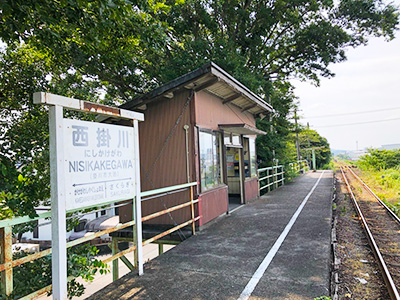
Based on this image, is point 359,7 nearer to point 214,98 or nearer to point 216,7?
point 216,7

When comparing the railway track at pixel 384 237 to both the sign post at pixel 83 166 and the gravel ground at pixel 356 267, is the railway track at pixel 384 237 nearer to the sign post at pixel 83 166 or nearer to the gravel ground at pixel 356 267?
the gravel ground at pixel 356 267

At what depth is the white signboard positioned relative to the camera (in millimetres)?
2914

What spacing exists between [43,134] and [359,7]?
17.0 m

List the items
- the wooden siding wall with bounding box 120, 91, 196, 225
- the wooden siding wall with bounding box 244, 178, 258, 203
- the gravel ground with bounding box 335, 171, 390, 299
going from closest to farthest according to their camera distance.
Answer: the gravel ground with bounding box 335, 171, 390, 299
the wooden siding wall with bounding box 120, 91, 196, 225
the wooden siding wall with bounding box 244, 178, 258, 203

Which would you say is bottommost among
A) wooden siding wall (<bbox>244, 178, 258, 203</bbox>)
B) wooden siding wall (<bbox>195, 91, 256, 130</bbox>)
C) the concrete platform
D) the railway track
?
the railway track

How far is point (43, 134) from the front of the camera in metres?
5.62

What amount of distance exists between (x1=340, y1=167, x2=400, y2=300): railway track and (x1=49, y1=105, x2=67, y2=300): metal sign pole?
3.97 meters

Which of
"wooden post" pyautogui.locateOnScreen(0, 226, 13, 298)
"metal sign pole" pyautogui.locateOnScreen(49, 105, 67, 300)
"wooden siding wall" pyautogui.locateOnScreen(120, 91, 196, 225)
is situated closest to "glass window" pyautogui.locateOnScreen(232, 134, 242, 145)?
"wooden siding wall" pyautogui.locateOnScreen(120, 91, 196, 225)

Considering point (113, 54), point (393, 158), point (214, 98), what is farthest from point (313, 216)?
point (393, 158)

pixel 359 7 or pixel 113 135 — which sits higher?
A: pixel 359 7

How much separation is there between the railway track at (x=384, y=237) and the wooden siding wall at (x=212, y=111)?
4.56 meters

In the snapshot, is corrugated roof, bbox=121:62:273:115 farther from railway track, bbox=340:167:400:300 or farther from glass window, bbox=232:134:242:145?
railway track, bbox=340:167:400:300

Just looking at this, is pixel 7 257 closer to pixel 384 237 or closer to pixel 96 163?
pixel 96 163

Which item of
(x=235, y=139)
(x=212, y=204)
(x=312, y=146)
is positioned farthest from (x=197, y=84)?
(x=312, y=146)
